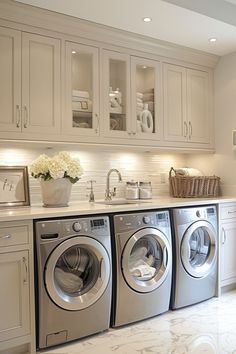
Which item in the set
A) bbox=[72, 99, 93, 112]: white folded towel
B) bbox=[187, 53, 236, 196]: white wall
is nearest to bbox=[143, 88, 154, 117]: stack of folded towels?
bbox=[72, 99, 93, 112]: white folded towel

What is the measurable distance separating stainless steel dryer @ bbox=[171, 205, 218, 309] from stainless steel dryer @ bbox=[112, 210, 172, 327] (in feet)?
0.35

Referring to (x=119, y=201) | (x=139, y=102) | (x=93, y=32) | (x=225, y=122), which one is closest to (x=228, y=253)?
(x=119, y=201)

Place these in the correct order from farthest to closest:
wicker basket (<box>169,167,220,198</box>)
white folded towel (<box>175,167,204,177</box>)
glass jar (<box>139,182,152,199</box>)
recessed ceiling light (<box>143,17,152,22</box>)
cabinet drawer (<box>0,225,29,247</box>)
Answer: white folded towel (<box>175,167,204,177</box>) → wicker basket (<box>169,167,220,198</box>) → glass jar (<box>139,182,152,199</box>) → recessed ceiling light (<box>143,17,152,22</box>) → cabinet drawer (<box>0,225,29,247</box>)

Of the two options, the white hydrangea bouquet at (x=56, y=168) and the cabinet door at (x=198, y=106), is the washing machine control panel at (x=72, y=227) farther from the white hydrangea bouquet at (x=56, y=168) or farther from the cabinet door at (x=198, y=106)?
the cabinet door at (x=198, y=106)

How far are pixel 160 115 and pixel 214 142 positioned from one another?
2.65 ft

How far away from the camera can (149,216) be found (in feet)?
10.1

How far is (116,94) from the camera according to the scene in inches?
136

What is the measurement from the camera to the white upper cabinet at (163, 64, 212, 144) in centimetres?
381

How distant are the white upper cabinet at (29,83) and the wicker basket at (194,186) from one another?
149cm

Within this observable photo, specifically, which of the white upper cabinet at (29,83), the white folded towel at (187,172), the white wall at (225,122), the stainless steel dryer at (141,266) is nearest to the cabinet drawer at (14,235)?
the stainless steel dryer at (141,266)

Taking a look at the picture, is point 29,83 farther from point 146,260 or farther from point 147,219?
point 146,260

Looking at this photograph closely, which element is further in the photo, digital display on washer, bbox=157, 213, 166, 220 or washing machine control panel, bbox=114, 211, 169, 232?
digital display on washer, bbox=157, 213, 166, 220

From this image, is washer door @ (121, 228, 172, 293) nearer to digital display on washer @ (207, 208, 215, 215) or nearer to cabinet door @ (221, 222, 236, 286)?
digital display on washer @ (207, 208, 215, 215)

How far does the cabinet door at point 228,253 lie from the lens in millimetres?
3648
